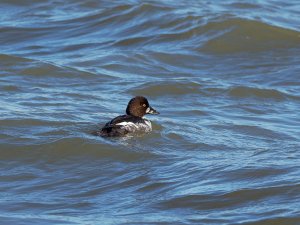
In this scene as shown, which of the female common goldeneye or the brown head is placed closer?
the female common goldeneye

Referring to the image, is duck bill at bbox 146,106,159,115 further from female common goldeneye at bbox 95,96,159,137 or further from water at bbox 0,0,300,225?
water at bbox 0,0,300,225

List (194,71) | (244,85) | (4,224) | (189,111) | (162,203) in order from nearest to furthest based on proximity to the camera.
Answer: (4,224) < (162,203) < (189,111) < (244,85) < (194,71)

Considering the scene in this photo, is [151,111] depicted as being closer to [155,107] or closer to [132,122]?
[132,122]

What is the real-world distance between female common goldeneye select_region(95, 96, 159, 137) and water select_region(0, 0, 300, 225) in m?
0.15

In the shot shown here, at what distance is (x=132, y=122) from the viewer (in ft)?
41.3

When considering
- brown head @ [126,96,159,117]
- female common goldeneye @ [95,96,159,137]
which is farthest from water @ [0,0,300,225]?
brown head @ [126,96,159,117]

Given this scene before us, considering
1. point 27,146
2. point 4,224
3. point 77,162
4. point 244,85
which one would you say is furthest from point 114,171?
point 244,85

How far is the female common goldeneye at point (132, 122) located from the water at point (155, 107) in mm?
151

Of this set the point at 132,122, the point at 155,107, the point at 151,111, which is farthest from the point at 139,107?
the point at 155,107

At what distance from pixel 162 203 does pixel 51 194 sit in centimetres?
126

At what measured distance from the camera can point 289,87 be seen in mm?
15492

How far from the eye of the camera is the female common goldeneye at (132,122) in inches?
482

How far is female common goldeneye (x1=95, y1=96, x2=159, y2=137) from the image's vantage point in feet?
40.2

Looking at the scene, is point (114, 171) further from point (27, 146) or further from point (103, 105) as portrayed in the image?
point (103, 105)
